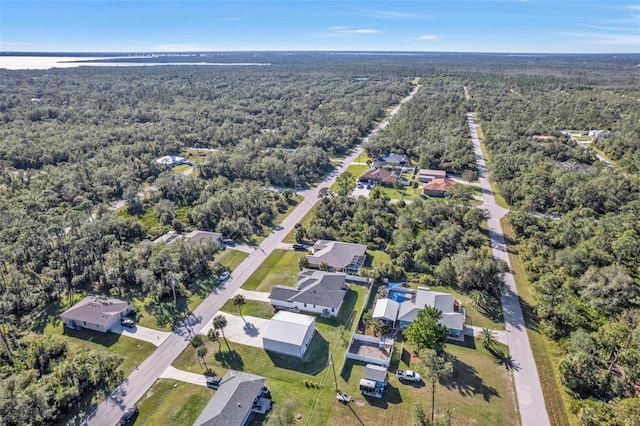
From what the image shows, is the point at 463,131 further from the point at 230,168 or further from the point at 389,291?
the point at 389,291

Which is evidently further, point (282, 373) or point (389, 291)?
point (389, 291)

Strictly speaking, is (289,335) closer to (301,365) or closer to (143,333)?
(301,365)

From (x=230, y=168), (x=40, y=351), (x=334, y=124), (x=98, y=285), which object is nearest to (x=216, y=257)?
(x=98, y=285)

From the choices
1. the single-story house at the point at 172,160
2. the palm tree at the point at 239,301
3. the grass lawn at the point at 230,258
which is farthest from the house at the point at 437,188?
the single-story house at the point at 172,160

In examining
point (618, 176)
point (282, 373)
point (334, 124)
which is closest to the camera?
point (282, 373)

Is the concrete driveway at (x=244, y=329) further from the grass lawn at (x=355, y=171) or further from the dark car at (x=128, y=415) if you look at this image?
the grass lawn at (x=355, y=171)

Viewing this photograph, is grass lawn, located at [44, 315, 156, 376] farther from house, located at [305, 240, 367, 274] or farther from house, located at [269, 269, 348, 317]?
house, located at [305, 240, 367, 274]

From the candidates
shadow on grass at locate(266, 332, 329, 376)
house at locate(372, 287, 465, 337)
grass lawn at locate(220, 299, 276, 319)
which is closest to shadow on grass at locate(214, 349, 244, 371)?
shadow on grass at locate(266, 332, 329, 376)
